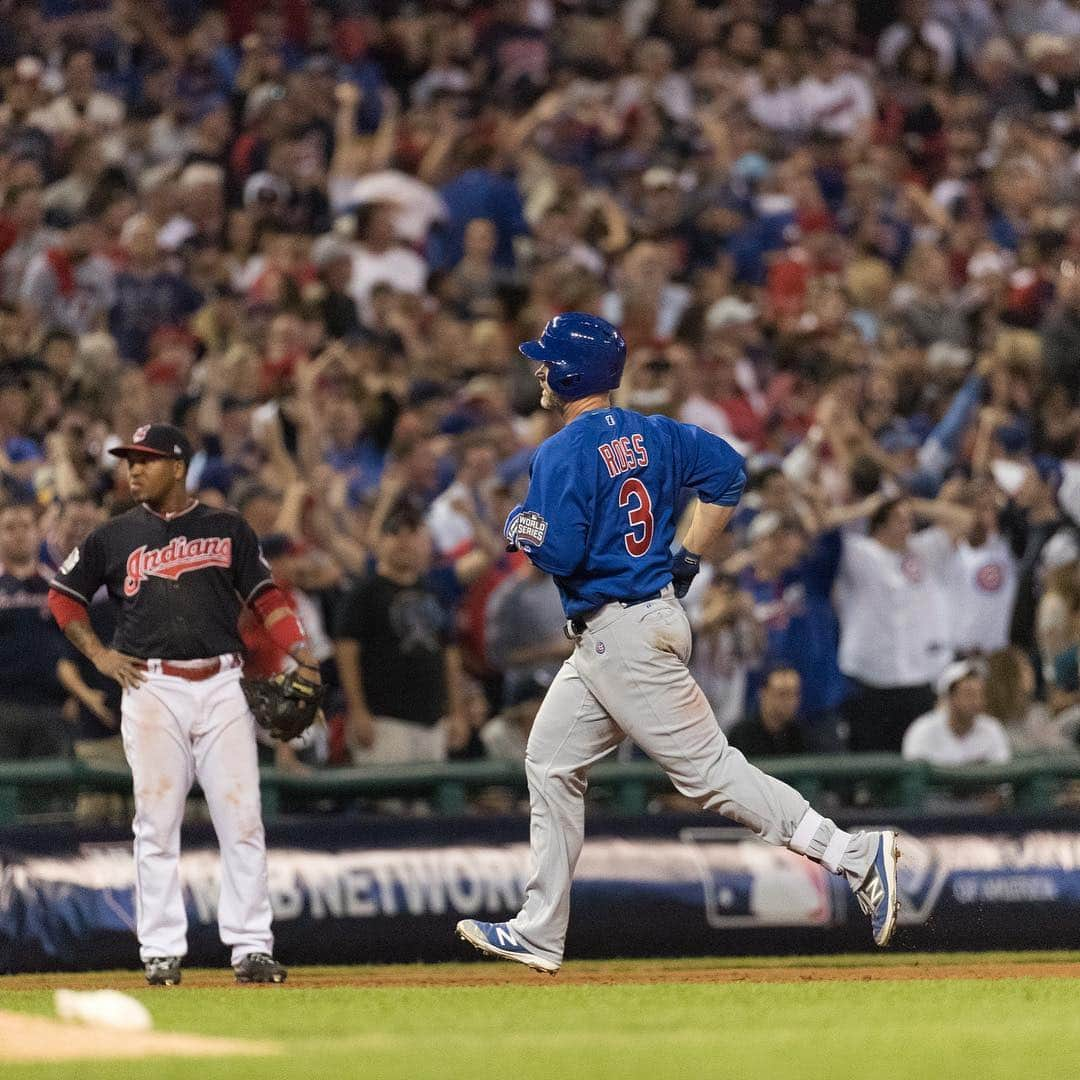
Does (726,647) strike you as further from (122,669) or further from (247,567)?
(122,669)

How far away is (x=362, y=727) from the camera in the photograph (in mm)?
Answer: 10680

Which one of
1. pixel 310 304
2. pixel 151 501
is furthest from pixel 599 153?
pixel 151 501

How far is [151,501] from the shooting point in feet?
27.3

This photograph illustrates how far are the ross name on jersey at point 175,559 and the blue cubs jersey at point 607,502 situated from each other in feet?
5.10

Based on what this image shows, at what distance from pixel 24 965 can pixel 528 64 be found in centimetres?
938

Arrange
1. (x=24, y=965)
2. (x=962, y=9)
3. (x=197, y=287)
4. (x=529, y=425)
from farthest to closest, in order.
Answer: (x=962, y=9), (x=197, y=287), (x=529, y=425), (x=24, y=965)

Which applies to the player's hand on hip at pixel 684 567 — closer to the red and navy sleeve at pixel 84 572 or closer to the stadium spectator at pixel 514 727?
the red and navy sleeve at pixel 84 572

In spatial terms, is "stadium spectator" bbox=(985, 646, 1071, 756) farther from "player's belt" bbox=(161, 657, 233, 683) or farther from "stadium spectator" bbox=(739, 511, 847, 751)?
"player's belt" bbox=(161, 657, 233, 683)

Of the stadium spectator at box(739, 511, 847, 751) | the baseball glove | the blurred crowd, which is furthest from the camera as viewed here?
the stadium spectator at box(739, 511, 847, 751)

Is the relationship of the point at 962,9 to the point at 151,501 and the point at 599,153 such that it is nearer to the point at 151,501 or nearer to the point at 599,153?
the point at 599,153

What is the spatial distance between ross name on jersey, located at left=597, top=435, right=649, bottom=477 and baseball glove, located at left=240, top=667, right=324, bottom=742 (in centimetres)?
179

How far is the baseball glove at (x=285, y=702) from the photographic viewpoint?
8.45m

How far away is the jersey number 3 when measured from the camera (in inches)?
283

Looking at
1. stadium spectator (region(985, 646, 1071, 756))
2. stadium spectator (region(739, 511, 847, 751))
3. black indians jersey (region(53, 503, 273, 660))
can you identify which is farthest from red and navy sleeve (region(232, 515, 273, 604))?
stadium spectator (region(985, 646, 1071, 756))
